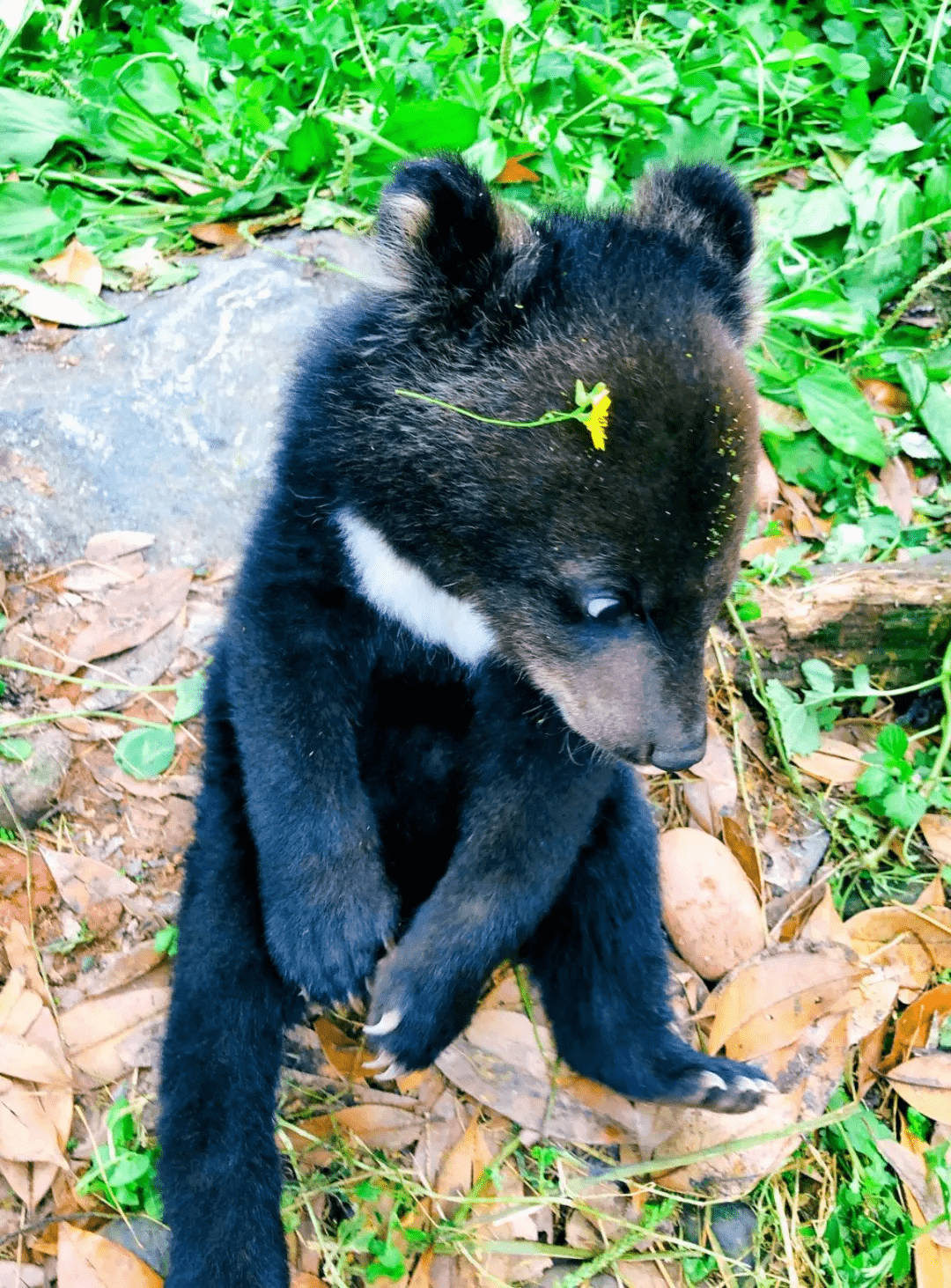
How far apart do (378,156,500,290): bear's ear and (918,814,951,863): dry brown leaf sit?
2.46 metres

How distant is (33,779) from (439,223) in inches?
80.3

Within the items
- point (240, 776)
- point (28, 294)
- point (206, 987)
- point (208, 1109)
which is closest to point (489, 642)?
point (240, 776)

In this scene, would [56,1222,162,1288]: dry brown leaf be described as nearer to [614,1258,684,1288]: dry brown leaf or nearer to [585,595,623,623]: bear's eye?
[614,1258,684,1288]: dry brown leaf

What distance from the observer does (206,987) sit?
9.59 feet

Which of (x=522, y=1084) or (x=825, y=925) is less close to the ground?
(x=825, y=925)

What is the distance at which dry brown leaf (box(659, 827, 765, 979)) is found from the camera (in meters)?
3.57

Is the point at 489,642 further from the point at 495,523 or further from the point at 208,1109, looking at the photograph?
the point at 208,1109


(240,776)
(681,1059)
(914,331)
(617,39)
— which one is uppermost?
(617,39)

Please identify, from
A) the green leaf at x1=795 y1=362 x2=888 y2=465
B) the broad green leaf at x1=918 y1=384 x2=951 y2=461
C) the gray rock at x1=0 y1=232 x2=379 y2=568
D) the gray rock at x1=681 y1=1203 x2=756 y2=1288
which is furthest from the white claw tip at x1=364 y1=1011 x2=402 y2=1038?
the broad green leaf at x1=918 y1=384 x2=951 y2=461

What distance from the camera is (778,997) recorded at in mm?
3451

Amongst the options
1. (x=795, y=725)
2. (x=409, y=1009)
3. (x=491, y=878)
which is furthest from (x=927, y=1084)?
(x=409, y=1009)

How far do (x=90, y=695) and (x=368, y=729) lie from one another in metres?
1.07

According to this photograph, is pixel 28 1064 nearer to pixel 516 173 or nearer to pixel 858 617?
pixel 858 617

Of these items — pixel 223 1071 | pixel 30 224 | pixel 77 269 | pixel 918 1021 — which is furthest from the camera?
pixel 30 224
